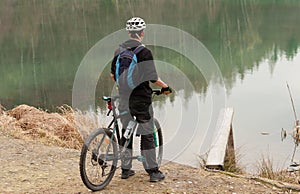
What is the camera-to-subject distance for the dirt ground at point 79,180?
17.5 ft

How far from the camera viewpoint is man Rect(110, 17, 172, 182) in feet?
15.8

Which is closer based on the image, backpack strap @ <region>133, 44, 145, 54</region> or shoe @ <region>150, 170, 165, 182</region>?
backpack strap @ <region>133, 44, 145, 54</region>

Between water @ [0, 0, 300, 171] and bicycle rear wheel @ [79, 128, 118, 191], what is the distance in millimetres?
2342

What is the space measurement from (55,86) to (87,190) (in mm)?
13409

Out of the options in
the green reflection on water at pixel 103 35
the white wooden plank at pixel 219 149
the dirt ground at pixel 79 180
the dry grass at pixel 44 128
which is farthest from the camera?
the green reflection on water at pixel 103 35

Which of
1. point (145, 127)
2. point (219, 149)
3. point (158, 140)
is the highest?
point (145, 127)

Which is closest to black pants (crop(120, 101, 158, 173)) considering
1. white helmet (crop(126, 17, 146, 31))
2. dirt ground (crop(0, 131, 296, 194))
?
dirt ground (crop(0, 131, 296, 194))

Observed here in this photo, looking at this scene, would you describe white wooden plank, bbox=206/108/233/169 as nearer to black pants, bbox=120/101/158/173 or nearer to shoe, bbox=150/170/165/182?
shoe, bbox=150/170/165/182

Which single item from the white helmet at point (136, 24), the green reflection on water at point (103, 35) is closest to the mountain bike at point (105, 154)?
the white helmet at point (136, 24)

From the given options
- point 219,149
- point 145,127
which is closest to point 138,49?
point 145,127

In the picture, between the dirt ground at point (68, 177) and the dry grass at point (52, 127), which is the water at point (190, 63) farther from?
the dirt ground at point (68, 177)

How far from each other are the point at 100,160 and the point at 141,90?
766 mm

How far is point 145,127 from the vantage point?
5102 millimetres

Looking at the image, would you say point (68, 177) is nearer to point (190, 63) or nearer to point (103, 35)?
point (190, 63)
